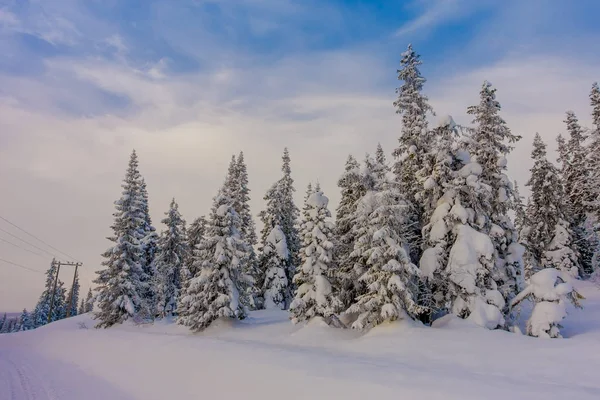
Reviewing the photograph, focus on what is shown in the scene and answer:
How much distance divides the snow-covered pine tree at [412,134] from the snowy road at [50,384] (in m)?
19.0

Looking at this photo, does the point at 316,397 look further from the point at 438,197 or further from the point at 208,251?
the point at 208,251

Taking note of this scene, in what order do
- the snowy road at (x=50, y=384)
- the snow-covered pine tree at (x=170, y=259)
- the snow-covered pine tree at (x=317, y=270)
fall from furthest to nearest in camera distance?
the snow-covered pine tree at (x=170, y=259) → the snow-covered pine tree at (x=317, y=270) → the snowy road at (x=50, y=384)

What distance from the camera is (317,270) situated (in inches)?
1003

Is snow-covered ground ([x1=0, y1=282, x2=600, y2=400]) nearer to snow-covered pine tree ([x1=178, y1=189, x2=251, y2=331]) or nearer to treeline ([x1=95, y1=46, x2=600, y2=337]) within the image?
treeline ([x1=95, y1=46, x2=600, y2=337])

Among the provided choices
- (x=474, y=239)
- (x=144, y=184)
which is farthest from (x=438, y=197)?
(x=144, y=184)

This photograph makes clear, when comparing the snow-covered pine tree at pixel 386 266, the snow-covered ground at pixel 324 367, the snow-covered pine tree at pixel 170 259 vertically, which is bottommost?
the snow-covered ground at pixel 324 367

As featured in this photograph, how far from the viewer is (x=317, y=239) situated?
26.1 m

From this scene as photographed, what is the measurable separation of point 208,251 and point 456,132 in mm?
20074

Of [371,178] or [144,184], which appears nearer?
[371,178]

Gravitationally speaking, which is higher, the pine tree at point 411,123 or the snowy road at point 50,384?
the pine tree at point 411,123

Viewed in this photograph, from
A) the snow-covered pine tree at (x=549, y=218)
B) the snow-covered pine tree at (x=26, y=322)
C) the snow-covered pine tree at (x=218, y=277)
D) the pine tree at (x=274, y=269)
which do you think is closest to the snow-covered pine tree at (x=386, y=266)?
the snow-covered pine tree at (x=218, y=277)

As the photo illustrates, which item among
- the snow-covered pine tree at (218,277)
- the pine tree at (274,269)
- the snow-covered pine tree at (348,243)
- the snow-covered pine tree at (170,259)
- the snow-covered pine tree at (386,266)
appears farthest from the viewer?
the snow-covered pine tree at (170,259)

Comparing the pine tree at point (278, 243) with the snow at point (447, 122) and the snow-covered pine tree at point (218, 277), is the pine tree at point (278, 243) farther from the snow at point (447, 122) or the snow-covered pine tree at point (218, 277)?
the snow at point (447, 122)

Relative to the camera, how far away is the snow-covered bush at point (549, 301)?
59.3 ft
